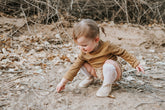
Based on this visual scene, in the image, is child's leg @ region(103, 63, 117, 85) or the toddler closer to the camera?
the toddler

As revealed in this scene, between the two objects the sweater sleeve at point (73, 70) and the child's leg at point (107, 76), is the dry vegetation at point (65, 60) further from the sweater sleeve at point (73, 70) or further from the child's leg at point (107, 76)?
the sweater sleeve at point (73, 70)

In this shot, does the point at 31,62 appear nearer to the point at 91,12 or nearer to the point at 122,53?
the point at 122,53

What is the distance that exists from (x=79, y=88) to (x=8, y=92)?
86cm

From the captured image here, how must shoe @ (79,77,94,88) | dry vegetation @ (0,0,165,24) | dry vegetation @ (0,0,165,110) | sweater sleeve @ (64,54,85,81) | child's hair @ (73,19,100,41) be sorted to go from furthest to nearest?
dry vegetation @ (0,0,165,24) → shoe @ (79,77,94,88) → sweater sleeve @ (64,54,85,81) → dry vegetation @ (0,0,165,110) → child's hair @ (73,19,100,41)

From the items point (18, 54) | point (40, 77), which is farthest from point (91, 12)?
point (40, 77)

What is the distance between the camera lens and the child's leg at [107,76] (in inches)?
72.7

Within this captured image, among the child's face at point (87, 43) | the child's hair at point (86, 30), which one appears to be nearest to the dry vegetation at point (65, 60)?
the child's face at point (87, 43)

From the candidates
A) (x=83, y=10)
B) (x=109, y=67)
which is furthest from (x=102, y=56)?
(x=83, y=10)

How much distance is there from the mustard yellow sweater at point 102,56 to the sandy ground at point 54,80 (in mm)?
332

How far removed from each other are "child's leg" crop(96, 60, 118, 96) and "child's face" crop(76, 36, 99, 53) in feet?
0.80

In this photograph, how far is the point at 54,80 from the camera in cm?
241

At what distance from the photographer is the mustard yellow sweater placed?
1886 mm

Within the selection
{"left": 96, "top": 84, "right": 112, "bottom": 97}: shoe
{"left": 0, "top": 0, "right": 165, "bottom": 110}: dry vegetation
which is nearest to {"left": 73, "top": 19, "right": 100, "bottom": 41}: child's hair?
{"left": 96, "top": 84, "right": 112, "bottom": 97}: shoe

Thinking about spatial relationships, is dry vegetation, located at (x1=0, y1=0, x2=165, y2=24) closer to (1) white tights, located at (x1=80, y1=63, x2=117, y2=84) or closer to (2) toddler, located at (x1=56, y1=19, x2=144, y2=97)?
(2) toddler, located at (x1=56, y1=19, x2=144, y2=97)
